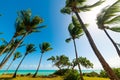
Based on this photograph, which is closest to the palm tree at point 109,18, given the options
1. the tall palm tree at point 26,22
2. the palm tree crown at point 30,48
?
the tall palm tree at point 26,22

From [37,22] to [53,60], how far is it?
2962 cm

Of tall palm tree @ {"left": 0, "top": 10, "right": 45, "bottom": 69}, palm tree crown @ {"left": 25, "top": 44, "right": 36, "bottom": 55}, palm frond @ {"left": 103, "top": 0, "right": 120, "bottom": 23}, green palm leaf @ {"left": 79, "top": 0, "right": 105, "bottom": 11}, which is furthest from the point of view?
palm tree crown @ {"left": 25, "top": 44, "right": 36, "bottom": 55}

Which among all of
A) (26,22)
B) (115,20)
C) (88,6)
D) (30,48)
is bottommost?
(115,20)

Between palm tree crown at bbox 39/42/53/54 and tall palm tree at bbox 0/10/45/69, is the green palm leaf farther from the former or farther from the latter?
palm tree crown at bbox 39/42/53/54

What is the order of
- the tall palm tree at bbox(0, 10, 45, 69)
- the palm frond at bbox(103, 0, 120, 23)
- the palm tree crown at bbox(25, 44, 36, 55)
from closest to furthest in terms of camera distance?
1. the palm frond at bbox(103, 0, 120, 23)
2. the tall palm tree at bbox(0, 10, 45, 69)
3. the palm tree crown at bbox(25, 44, 36, 55)

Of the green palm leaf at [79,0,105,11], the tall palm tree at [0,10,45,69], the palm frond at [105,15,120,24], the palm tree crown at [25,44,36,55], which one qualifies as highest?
the palm tree crown at [25,44,36,55]

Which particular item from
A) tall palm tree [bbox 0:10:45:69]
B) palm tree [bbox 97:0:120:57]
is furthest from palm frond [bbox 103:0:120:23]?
tall palm tree [bbox 0:10:45:69]

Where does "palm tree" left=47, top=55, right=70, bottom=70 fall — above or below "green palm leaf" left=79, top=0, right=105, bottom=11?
above

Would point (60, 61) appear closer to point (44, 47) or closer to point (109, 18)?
point (44, 47)

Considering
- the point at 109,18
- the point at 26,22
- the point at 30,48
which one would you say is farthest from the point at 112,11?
the point at 30,48

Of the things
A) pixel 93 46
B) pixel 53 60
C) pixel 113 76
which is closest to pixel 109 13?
pixel 93 46

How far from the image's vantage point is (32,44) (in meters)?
44.8

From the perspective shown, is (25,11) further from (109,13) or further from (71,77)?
(109,13)

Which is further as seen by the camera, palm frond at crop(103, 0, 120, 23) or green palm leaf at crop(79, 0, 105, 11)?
green palm leaf at crop(79, 0, 105, 11)
